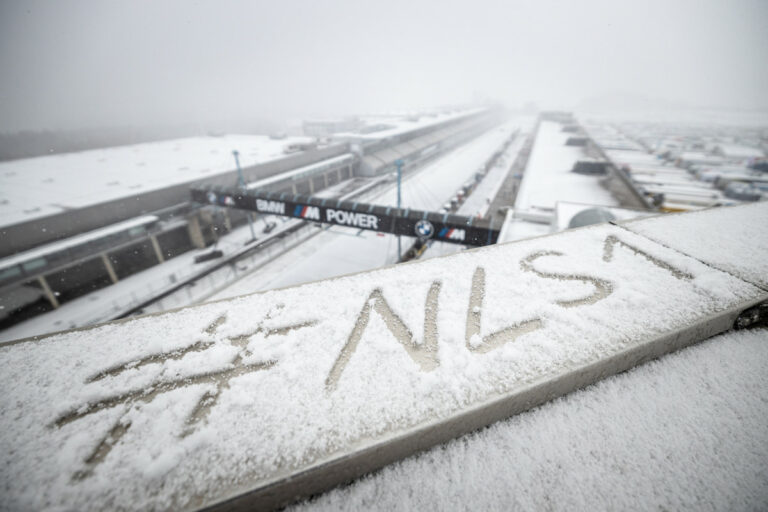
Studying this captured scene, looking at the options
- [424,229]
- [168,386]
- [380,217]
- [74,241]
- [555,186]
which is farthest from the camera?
[555,186]

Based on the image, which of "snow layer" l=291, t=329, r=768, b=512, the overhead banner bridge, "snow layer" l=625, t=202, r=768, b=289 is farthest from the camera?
the overhead banner bridge

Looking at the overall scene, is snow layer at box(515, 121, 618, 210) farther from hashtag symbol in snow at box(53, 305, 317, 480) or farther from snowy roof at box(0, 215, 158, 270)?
snowy roof at box(0, 215, 158, 270)

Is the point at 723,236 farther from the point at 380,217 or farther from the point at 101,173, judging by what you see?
the point at 101,173

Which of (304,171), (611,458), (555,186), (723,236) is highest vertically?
(723,236)

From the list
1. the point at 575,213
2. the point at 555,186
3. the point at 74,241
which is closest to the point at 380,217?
the point at 575,213

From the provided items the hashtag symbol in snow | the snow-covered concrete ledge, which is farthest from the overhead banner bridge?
the hashtag symbol in snow

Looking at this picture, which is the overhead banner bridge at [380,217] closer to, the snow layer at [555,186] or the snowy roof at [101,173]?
the snow layer at [555,186]

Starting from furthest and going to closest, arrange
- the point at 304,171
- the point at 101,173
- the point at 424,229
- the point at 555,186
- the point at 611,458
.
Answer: the point at 304,171
the point at 101,173
the point at 555,186
the point at 424,229
the point at 611,458
